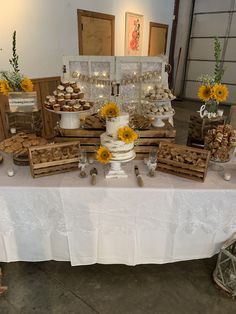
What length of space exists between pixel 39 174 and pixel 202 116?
3.49 feet

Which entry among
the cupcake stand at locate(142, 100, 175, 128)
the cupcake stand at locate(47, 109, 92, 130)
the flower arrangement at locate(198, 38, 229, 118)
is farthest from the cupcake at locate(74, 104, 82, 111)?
the flower arrangement at locate(198, 38, 229, 118)

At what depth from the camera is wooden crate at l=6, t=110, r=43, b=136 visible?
5.08 feet

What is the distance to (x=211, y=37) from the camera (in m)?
6.26

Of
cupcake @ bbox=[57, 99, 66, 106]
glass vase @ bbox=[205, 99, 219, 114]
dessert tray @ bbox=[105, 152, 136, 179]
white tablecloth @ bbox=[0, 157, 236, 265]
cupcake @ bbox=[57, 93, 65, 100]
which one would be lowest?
white tablecloth @ bbox=[0, 157, 236, 265]

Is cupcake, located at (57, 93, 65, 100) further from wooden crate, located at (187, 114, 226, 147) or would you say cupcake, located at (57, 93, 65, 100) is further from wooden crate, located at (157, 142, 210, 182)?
wooden crate, located at (187, 114, 226, 147)

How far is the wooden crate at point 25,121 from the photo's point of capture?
1548 mm

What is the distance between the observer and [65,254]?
147 cm

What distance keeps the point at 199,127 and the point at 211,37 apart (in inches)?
230

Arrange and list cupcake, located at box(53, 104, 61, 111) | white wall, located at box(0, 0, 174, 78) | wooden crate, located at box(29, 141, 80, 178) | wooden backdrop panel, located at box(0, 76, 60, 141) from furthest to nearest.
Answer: wooden backdrop panel, located at box(0, 76, 60, 141)
white wall, located at box(0, 0, 174, 78)
cupcake, located at box(53, 104, 61, 111)
wooden crate, located at box(29, 141, 80, 178)

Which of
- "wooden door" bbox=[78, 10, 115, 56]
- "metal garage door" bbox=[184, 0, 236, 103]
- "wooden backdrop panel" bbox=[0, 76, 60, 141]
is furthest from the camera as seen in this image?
"metal garage door" bbox=[184, 0, 236, 103]

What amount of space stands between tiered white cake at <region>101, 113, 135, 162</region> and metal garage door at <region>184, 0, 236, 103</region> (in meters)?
5.64

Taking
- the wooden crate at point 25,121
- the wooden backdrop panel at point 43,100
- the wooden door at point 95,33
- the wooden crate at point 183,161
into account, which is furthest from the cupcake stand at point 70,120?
the wooden door at point 95,33

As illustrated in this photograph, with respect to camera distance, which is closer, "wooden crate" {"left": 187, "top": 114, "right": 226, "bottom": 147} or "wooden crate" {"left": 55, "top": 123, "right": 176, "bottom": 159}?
"wooden crate" {"left": 55, "top": 123, "right": 176, "bottom": 159}

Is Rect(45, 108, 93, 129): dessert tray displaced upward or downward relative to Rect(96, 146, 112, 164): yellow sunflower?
upward
